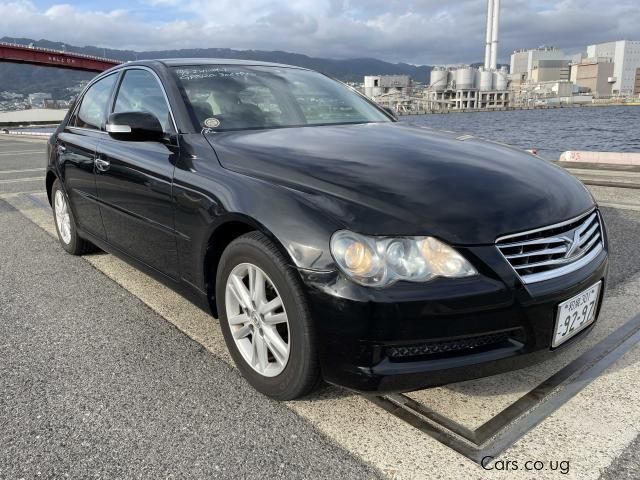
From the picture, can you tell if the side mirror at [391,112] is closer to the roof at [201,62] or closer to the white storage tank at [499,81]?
the roof at [201,62]

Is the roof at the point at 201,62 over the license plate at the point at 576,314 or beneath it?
over

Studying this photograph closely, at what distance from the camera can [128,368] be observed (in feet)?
8.55

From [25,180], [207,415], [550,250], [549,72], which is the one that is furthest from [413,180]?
[549,72]

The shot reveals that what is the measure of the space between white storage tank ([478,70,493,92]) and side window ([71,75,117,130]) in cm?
12177

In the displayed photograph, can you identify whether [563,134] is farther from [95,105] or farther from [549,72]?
[549,72]

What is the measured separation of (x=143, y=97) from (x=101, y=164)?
1.75 ft

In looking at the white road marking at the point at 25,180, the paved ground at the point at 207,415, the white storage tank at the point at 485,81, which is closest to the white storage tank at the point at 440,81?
the white storage tank at the point at 485,81

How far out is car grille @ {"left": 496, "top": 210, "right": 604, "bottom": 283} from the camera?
6.40 ft

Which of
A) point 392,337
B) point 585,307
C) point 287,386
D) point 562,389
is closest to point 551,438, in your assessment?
point 562,389

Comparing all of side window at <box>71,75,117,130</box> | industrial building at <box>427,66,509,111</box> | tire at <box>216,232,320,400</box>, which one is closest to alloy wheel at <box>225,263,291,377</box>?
tire at <box>216,232,320,400</box>

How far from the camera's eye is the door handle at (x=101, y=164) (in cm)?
338

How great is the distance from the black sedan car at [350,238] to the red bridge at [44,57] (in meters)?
57.2

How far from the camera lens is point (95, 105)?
13.2 ft

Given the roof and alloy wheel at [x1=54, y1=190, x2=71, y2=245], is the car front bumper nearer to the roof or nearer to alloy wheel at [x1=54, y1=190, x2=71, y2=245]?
the roof
